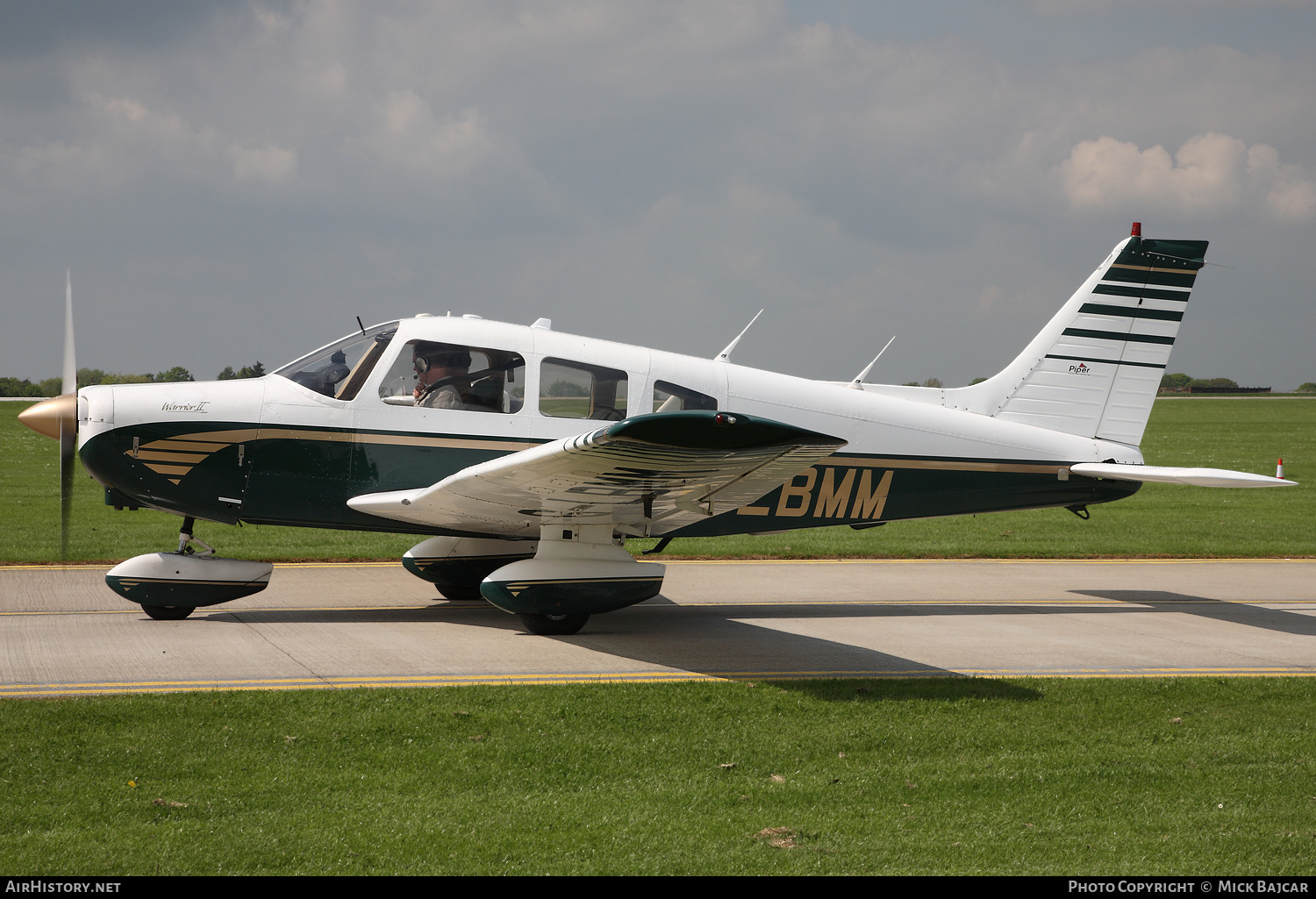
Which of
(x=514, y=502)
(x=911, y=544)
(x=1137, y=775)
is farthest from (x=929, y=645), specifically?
(x=911, y=544)

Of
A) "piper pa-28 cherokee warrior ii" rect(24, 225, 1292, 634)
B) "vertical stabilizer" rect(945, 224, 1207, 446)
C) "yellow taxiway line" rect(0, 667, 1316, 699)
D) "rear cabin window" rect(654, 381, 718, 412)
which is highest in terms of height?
"vertical stabilizer" rect(945, 224, 1207, 446)

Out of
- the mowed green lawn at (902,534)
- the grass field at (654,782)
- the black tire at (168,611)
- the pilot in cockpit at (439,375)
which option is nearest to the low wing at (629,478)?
the pilot in cockpit at (439,375)

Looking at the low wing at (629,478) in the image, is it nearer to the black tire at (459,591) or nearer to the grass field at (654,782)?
the black tire at (459,591)

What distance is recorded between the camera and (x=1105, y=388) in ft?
36.6

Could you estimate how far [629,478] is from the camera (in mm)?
6863

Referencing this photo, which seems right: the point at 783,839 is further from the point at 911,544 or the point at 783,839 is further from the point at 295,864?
the point at 911,544

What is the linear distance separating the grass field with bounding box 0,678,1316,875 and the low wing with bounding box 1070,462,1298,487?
2978 mm

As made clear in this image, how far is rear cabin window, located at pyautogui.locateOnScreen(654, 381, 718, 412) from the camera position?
916cm

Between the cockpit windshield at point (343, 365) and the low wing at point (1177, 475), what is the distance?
730cm

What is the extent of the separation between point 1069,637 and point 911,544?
21.0ft

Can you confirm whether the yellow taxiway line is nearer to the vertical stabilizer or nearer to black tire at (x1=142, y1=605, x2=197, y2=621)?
black tire at (x1=142, y1=605, x2=197, y2=621)

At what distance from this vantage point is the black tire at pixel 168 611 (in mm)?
8594

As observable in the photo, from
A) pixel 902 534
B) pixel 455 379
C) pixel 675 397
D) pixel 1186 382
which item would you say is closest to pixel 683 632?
pixel 675 397

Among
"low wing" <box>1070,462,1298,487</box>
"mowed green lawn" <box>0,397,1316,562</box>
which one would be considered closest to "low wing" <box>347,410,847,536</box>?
"low wing" <box>1070,462,1298,487</box>
